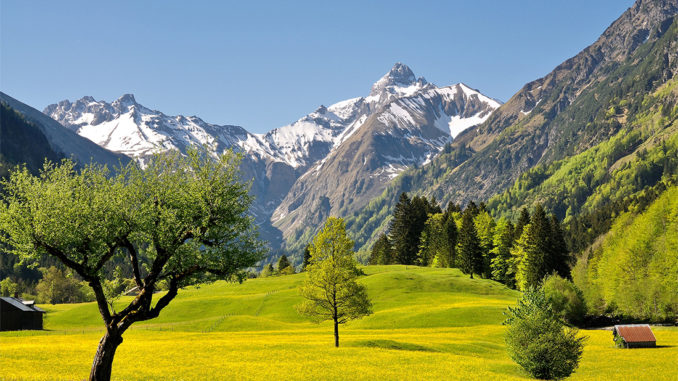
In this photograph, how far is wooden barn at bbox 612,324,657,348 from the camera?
62562 millimetres

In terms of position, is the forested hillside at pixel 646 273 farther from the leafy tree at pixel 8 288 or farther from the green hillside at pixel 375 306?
the leafy tree at pixel 8 288

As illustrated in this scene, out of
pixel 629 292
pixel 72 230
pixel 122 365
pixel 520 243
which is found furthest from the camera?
pixel 520 243

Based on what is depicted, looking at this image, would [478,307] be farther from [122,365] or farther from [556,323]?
[122,365]

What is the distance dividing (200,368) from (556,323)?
3253 centimetres

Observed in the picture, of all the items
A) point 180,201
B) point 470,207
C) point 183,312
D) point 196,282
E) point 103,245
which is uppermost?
point 470,207

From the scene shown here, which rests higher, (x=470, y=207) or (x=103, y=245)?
(x=470, y=207)

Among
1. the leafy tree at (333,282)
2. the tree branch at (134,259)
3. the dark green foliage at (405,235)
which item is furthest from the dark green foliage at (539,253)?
the tree branch at (134,259)

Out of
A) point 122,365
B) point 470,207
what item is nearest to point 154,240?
point 122,365

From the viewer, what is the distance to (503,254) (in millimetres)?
118688

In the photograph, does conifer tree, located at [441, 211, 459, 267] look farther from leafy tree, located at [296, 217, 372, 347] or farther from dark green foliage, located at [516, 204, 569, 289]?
leafy tree, located at [296, 217, 372, 347]

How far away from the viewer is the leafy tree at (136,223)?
2550 cm

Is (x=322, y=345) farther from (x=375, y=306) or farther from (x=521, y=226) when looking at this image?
(x=521, y=226)

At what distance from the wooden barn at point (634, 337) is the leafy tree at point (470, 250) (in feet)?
179

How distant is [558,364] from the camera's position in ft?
131
